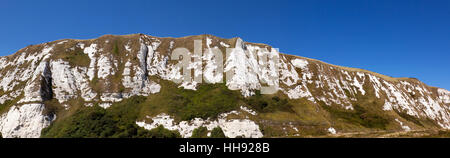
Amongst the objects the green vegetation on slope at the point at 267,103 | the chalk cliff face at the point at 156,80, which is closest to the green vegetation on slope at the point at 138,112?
the chalk cliff face at the point at 156,80

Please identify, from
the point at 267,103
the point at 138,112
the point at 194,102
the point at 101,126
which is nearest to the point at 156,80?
the point at 138,112

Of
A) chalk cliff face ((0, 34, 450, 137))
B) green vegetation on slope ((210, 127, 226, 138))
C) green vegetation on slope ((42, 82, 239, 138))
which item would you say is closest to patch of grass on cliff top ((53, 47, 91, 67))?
chalk cliff face ((0, 34, 450, 137))

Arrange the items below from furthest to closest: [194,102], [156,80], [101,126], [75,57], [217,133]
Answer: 1. [75,57]
2. [156,80]
3. [194,102]
4. [101,126]
5. [217,133]

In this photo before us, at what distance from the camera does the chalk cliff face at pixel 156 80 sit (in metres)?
90.8

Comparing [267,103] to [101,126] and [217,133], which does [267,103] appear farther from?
[101,126]

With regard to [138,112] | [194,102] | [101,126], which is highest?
[194,102]

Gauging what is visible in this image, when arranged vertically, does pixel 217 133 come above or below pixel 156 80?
below

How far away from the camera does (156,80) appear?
117 meters

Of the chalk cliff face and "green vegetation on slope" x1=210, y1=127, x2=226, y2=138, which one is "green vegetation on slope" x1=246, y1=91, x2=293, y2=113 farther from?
"green vegetation on slope" x1=210, y1=127, x2=226, y2=138

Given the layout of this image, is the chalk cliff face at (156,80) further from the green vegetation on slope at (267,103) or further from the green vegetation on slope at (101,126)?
the green vegetation on slope at (267,103)

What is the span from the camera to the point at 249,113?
303 ft

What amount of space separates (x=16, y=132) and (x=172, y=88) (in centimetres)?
5826

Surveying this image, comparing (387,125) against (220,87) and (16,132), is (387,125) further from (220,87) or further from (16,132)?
(16,132)
